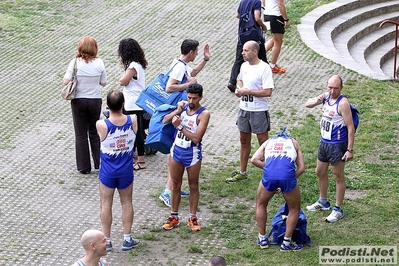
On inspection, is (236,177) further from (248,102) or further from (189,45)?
(189,45)

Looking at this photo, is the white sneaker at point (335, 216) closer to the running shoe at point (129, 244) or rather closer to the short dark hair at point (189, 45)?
the running shoe at point (129, 244)

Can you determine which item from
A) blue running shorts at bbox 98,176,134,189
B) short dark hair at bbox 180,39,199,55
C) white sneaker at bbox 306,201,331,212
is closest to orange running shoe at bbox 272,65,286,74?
short dark hair at bbox 180,39,199,55

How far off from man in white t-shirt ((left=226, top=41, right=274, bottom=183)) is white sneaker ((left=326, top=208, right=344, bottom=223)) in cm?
162

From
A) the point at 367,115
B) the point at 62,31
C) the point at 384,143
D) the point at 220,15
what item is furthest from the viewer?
the point at 220,15

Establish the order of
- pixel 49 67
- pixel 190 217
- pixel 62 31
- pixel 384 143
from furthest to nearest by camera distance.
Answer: pixel 62 31 → pixel 49 67 → pixel 384 143 → pixel 190 217

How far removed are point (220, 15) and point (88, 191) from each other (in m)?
8.45

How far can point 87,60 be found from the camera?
1104 centimetres

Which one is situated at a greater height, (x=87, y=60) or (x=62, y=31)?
(x=87, y=60)

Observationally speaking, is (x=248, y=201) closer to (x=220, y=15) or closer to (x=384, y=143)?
(x=384, y=143)

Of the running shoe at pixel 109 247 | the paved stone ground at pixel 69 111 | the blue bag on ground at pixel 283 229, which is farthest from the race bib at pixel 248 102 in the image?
the running shoe at pixel 109 247

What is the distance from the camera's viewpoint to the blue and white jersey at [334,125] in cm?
971

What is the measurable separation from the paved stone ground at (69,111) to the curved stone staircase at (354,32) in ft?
1.63

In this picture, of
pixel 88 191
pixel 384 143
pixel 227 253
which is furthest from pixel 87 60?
pixel 384 143

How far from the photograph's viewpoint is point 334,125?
9.76 meters
